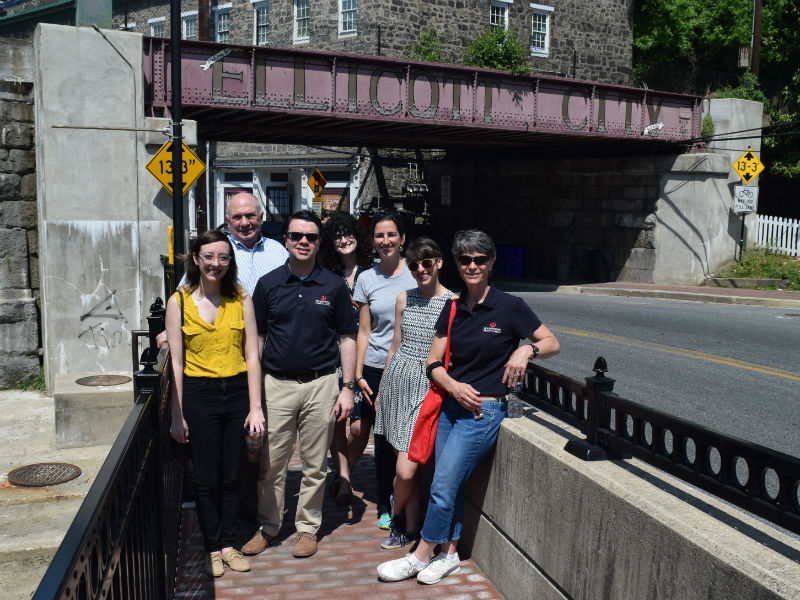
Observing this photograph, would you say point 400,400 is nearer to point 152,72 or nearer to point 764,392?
point 764,392

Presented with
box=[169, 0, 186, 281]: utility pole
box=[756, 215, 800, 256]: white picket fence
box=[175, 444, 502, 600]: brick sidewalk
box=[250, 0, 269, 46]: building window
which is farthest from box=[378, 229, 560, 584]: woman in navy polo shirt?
box=[250, 0, 269, 46]: building window

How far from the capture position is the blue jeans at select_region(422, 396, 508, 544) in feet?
14.8

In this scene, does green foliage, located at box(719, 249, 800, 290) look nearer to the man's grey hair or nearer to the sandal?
the sandal

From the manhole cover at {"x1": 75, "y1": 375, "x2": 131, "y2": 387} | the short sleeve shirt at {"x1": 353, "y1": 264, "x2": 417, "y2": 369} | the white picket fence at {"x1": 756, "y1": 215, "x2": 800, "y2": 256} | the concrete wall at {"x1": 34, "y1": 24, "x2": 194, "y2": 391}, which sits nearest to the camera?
Answer: the short sleeve shirt at {"x1": 353, "y1": 264, "x2": 417, "y2": 369}

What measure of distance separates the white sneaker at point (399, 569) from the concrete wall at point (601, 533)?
1.44ft

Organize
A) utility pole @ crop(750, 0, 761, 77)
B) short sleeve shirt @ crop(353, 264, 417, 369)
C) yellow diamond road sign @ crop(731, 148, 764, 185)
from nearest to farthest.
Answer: short sleeve shirt @ crop(353, 264, 417, 369) → yellow diamond road sign @ crop(731, 148, 764, 185) → utility pole @ crop(750, 0, 761, 77)

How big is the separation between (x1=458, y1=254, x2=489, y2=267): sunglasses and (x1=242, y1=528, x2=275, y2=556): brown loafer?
2.17m

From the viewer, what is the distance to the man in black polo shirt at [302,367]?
4.93 metres

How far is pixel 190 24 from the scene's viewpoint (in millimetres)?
37906

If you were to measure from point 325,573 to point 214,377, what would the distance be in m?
1.32

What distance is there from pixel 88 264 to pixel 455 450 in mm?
9310

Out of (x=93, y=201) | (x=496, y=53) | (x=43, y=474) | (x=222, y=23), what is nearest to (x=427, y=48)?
(x=496, y=53)

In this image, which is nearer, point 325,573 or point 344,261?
point 325,573

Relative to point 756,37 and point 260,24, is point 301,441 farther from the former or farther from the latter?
point 260,24
